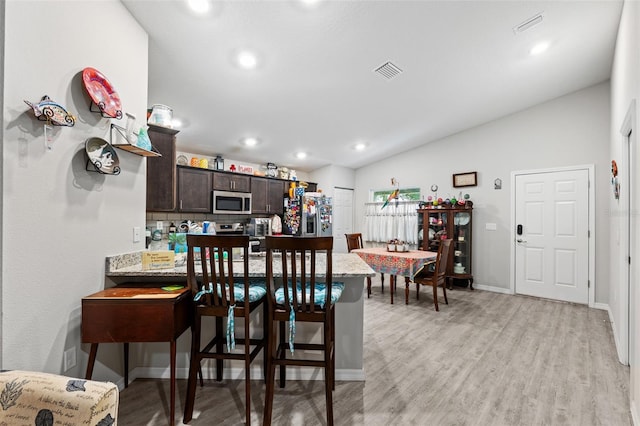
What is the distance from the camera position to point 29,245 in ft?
4.44

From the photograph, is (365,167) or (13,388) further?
(365,167)

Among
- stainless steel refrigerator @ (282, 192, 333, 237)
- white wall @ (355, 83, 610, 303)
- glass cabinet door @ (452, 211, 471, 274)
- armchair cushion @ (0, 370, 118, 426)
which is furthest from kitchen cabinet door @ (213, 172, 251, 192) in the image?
glass cabinet door @ (452, 211, 471, 274)

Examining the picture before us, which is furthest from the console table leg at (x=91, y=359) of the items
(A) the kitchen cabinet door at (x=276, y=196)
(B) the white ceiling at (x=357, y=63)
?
(A) the kitchen cabinet door at (x=276, y=196)

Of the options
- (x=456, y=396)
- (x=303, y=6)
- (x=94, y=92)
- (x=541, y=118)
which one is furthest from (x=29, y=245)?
(x=541, y=118)

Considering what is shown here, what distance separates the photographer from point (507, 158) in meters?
4.57

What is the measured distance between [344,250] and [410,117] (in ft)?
11.5

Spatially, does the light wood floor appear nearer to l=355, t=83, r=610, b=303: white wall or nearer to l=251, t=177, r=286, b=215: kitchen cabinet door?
l=355, t=83, r=610, b=303: white wall

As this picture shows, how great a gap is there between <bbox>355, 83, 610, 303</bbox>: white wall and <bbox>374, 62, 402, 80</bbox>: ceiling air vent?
9.16ft

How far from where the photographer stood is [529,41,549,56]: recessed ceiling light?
284 centimetres

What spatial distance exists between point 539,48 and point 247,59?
312 centimetres

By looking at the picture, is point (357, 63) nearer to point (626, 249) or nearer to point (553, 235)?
point (626, 249)

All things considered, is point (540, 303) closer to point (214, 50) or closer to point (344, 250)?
point (344, 250)

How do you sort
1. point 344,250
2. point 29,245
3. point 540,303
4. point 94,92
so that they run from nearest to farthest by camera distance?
point 29,245, point 94,92, point 540,303, point 344,250

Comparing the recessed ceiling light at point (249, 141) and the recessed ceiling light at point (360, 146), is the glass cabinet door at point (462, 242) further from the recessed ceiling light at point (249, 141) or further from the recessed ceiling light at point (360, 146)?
the recessed ceiling light at point (249, 141)
